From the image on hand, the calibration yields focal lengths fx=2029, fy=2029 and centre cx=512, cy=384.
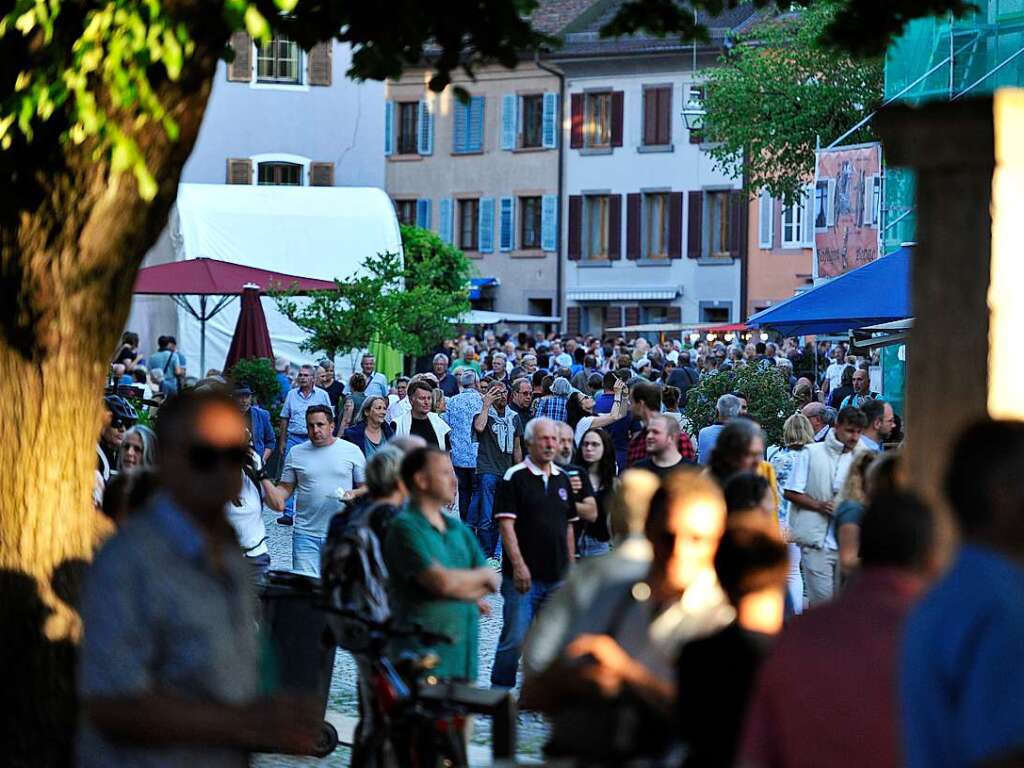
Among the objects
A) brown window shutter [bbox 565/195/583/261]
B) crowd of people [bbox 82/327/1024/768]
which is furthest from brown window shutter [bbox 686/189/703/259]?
crowd of people [bbox 82/327/1024/768]

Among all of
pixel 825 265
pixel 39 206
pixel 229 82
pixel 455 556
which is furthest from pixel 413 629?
pixel 229 82

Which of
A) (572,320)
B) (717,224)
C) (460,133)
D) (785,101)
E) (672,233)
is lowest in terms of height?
(572,320)

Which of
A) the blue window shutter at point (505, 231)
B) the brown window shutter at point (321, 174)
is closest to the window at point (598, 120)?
the blue window shutter at point (505, 231)

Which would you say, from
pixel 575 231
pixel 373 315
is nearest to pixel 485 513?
pixel 373 315

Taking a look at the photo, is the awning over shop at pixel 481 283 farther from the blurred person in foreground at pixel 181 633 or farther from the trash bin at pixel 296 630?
the blurred person in foreground at pixel 181 633

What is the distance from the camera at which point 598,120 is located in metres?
61.1

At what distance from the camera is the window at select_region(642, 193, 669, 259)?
5994 cm

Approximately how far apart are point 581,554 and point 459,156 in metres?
52.0

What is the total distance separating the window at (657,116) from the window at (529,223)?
4.12m

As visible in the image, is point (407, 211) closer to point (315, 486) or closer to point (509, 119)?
point (509, 119)

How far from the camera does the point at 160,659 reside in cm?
418

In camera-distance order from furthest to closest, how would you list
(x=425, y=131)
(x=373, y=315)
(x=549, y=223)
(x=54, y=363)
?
(x=425, y=131) → (x=549, y=223) → (x=373, y=315) → (x=54, y=363)

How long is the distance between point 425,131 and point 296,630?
182ft

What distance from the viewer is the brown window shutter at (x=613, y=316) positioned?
2387 inches
